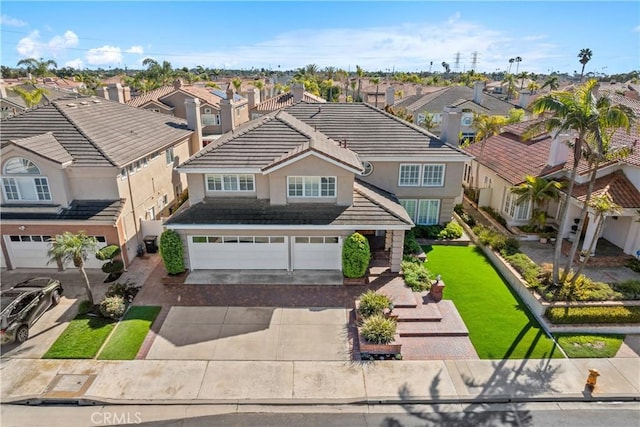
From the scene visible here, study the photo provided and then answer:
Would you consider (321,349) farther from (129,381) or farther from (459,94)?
(459,94)

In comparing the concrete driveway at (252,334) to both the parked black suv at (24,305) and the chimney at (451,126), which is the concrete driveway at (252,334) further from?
the chimney at (451,126)

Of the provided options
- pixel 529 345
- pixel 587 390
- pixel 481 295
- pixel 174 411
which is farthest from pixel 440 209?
pixel 174 411

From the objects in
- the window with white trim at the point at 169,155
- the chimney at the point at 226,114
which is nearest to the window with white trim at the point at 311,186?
the chimney at the point at 226,114

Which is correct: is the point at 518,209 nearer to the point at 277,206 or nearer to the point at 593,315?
the point at 593,315

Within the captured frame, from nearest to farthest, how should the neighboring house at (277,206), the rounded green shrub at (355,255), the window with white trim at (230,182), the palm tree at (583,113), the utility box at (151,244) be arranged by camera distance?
the palm tree at (583,113)
the rounded green shrub at (355,255)
the neighboring house at (277,206)
the window with white trim at (230,182)
the utility box at (151,244)

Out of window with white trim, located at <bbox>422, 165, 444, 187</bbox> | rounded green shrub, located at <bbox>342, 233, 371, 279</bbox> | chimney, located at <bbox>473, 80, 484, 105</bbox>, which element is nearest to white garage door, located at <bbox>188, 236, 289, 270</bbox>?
rounded green shrub, located at <bbox>342, 233, 371, 279</bbox>

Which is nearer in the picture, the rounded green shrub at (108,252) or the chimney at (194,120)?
the rounded green shrub at (108,252)

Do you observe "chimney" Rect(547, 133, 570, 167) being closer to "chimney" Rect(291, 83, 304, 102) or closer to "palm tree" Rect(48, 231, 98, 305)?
"chimney" Rect(291, 83, 304, 102)
